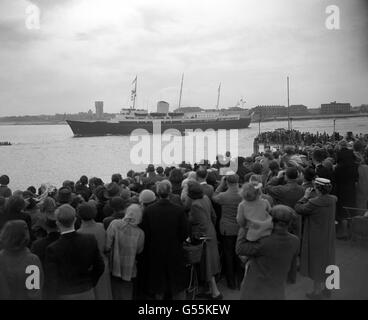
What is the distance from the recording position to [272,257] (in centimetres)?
279

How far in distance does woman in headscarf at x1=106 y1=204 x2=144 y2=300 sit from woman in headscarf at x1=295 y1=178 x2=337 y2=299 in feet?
5.56

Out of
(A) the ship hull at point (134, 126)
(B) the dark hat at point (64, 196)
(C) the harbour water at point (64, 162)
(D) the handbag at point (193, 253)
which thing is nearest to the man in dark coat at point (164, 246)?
(D) the handbag at point (193, 253)

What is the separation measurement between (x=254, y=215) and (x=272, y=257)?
0.41 metres

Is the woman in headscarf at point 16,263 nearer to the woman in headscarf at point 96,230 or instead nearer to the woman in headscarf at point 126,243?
the woman in headscarf at point 96,230

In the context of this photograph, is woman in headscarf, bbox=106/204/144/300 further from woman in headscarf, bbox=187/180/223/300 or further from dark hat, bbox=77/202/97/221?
woman in headscarf, bbox=187/180/223/300

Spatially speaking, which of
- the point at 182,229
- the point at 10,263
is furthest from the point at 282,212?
the point at 10,263

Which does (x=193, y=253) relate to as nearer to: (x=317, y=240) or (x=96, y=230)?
(x=96, y=230)

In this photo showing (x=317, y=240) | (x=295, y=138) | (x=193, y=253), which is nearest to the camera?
(x=193, y=253)

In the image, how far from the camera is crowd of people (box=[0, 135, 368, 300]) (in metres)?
2.79

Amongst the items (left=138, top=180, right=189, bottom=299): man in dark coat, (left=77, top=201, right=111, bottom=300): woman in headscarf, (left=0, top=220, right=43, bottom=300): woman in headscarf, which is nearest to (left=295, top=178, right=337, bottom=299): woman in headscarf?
(left=138, top=180, right=189, bottom=299): man in dark coat

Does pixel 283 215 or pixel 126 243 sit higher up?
pixel 283 215

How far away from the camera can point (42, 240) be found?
10.2ft

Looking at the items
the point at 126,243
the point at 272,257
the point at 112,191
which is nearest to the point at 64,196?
the point at 112,191

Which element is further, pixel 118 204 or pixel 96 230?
pixel 118 204
